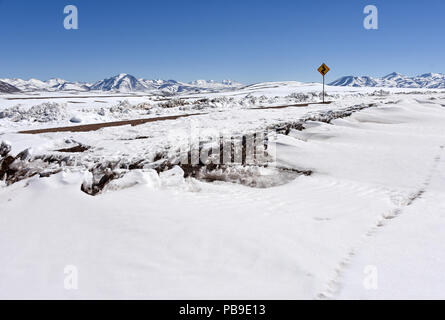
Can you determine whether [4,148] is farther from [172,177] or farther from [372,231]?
[372,231]

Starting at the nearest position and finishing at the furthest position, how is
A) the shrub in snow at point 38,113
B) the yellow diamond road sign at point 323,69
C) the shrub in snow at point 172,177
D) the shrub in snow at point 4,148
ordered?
the shrub in snow at point 172,177
the shrub in snow at point 4,148
the shrub in snow at point 38,113
the yellow diamond road sign at point 323,69

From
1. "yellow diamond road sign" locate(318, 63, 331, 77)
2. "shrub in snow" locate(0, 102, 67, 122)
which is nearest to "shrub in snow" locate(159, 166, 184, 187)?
"shrub in snow" locate(0, 102, 67, 122)

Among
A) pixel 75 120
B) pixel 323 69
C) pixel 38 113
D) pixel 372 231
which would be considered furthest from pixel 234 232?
pixel 323 69

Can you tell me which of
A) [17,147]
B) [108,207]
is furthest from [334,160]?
[17,147]

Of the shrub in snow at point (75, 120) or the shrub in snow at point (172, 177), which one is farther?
the shrub in snow at point (75, 120)

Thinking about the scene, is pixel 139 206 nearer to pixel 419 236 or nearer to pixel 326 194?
pixel 326 194

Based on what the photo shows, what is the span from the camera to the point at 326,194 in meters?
4.96

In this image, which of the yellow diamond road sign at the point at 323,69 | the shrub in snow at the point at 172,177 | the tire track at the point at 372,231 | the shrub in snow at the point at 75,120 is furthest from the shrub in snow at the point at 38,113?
the yellow diamond road sign at the point at 323,69

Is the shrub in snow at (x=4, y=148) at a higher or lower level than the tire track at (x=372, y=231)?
higher

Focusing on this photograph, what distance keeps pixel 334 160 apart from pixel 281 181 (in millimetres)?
1898

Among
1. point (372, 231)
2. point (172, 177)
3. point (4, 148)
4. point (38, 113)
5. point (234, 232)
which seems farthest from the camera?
point (38, 113)

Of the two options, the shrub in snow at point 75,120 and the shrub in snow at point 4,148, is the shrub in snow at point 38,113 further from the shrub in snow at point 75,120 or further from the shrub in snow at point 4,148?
the shrub in snow at point 4,148

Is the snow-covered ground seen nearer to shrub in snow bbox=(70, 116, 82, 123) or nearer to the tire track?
the tire track
